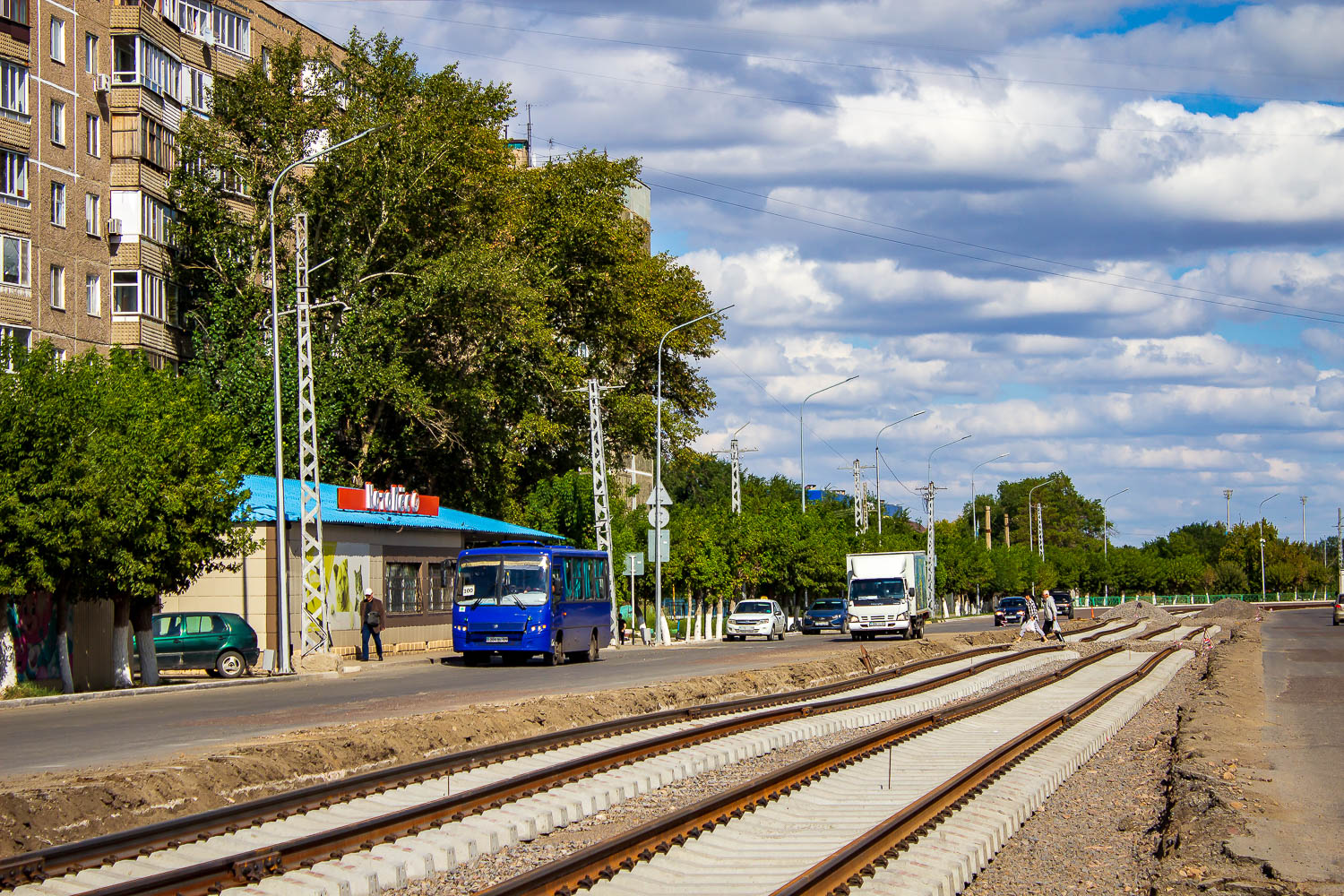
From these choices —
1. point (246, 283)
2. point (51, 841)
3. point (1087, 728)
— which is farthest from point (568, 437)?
point (51, 841)

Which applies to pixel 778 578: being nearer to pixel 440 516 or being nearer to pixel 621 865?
pixel 440 516

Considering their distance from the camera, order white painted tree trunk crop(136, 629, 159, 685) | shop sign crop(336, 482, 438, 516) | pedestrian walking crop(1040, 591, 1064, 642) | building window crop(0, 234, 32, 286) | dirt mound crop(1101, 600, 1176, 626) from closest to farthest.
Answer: white painted tree trunk crop(136, 629, 159, 685) → shop sign crop(336, 482, 438, 516) → building window crop(0, 234, 32, 286) → pedestrian walking crop(1040, 591, 1064, 642) → dirt mound crop(1101, 600, 1176, 626)

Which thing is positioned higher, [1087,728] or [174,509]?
[174,509]

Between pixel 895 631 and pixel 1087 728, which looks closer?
pixel 1087 728

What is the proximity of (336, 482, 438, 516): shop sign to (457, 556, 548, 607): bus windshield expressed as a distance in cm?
660

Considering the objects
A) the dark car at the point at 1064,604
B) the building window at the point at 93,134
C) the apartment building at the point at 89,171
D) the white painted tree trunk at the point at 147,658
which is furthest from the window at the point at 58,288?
the dark car at the point at 1064,604

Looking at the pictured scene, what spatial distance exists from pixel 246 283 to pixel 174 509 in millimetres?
26139

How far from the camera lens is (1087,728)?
1941cm

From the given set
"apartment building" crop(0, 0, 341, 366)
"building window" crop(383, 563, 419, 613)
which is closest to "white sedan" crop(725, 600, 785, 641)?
"building window" crop(383, 563, 419, 613)

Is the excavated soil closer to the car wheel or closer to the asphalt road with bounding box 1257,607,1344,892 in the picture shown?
the asphalt road with bounding box 1257,607,1344,892

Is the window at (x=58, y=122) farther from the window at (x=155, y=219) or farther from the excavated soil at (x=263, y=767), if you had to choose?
the excavated soil at (x=263, y=767)

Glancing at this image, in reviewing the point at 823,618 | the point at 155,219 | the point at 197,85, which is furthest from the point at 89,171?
the point at 823,618

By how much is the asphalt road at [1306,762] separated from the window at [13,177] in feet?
129

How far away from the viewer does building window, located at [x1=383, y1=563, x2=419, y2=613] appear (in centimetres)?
4228
